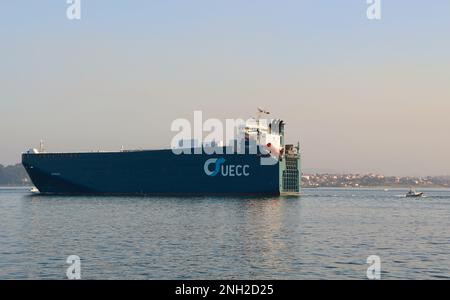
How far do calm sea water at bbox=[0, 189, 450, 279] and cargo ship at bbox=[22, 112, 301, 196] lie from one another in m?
34.9

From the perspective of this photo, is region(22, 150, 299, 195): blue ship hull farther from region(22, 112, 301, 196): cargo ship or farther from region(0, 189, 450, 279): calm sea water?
region(0, 189, 450, 279): calm sea water

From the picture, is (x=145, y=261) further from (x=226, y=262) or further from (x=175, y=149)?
(x=175, y=149)

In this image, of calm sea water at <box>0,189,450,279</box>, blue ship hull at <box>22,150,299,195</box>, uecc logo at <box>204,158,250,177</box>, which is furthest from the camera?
uecc logo at <box>204,158,250,177</box>

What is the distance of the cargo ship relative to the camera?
3504 inches

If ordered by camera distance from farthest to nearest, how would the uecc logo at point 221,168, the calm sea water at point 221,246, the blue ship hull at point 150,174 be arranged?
the uecc logo at point 221,168
the blue ship hull at point 150,174
the calm sea water at point 221,246

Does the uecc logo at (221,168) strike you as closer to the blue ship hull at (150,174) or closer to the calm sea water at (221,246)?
the blue ship hull at (150,174)

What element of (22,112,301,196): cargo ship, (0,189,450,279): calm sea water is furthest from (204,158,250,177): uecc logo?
(0,189,450,279): calm sea water

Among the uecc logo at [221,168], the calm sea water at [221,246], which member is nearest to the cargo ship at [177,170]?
the uecc logo at [221,168]

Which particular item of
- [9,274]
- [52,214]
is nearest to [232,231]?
[9,274]

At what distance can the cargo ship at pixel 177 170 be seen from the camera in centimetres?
8900

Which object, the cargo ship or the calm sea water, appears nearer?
the calm sea water

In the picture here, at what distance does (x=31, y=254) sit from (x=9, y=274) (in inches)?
221

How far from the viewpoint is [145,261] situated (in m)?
26.9

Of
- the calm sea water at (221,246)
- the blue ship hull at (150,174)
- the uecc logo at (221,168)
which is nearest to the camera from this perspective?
the calm sea water at (221,246)
